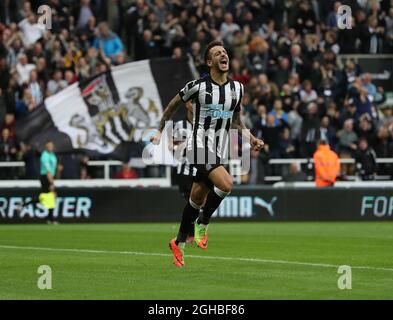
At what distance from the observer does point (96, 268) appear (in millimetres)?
13766

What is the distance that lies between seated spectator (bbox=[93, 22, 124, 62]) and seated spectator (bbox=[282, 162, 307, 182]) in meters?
5.26

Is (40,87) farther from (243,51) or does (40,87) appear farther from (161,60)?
(243,51)

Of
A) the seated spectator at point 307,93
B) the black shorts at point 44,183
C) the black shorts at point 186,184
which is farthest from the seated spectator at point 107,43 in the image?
the black shorts at point 186,184

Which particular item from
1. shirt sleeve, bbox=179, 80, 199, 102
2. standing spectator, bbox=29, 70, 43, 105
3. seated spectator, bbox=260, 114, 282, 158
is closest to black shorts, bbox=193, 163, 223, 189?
shirt sleeve, bbox=179, 80, 199, 102

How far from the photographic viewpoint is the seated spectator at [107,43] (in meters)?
28.9

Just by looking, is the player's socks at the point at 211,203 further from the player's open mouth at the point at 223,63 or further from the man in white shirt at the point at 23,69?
the man in white shirt at the point at 23,69

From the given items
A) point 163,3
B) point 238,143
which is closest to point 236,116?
point 238,143

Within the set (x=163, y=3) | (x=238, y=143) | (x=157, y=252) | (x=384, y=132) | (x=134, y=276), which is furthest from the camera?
(x=163, y=3)

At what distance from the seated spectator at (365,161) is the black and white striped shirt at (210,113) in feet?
45.7

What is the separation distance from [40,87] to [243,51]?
5607 millimetres

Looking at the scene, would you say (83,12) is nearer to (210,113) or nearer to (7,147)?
(7,147)

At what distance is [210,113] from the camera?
45.8 ft

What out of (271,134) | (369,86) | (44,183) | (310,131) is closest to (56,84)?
(44,183)
